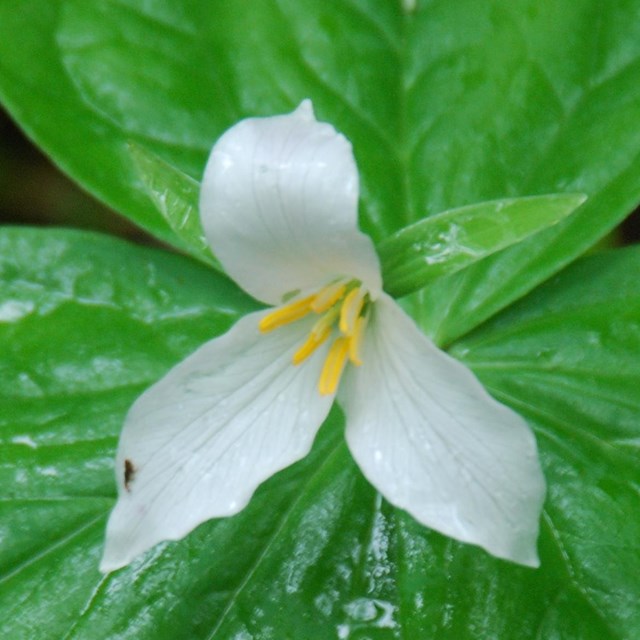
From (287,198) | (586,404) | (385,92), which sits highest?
(385,92)

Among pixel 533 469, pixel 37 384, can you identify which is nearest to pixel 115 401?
pixel 37 384

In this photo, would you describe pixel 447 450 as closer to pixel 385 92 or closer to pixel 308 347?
pixel 308 347

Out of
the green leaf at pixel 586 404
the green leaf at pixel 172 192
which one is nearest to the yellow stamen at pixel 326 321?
the green leaf at pixel 172 192

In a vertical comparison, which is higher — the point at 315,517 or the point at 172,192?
the point at 172,192

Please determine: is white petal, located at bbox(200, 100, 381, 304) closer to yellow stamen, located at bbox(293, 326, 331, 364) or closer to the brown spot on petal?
yellow stamen, located at bbox(293, 326, 331, 364)

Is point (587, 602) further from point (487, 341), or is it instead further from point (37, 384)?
point (37, 384)

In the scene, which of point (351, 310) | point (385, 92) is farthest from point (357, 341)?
point (385, 92)
